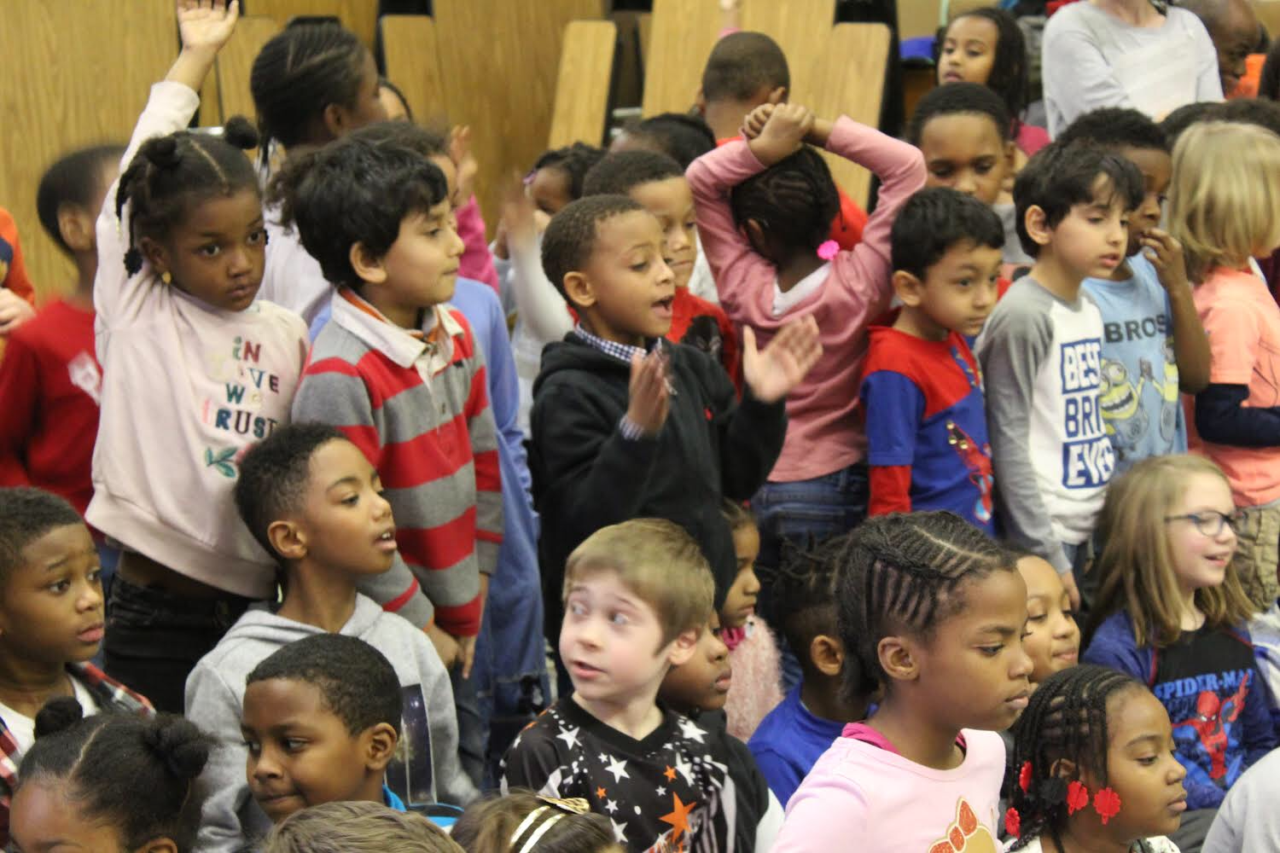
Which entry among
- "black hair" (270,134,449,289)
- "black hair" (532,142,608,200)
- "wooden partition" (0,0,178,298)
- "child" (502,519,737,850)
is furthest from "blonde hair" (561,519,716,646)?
"wooden partition" (0,0,178,298)

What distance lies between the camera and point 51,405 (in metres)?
2.96

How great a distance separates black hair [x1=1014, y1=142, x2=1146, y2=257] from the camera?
359cm

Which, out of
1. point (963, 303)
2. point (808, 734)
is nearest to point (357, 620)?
point (808, 734)

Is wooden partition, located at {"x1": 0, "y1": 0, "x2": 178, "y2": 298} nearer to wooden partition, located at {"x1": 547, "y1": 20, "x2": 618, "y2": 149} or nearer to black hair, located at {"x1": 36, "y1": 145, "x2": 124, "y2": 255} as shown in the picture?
wooden partition, located at {"x1": 547, "y1": 20, "x2": 618, "y2": 149}

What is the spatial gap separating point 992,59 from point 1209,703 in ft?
8.61

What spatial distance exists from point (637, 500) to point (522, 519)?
1.62ft

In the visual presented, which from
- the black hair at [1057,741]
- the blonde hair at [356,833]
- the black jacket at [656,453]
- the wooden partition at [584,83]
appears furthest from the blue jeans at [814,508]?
the wooden partition at [584,83]

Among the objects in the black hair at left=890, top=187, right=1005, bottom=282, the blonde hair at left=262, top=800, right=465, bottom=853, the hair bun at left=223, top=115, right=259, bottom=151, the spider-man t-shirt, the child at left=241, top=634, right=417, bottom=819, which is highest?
the hair bun at left=223, top=115, right=259, bottom=151

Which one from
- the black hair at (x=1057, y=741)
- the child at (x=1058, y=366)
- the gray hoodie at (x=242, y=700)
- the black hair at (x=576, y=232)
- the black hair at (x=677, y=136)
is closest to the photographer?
the gray hoodie at (x=242, y=700)

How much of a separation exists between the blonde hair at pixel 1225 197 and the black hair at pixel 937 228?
0.83m

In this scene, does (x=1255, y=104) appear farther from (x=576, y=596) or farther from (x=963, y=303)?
(x=576, y=596)

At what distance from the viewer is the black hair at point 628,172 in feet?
11.9

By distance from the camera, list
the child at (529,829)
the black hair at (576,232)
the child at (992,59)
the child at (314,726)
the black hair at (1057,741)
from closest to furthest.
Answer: the child at (529,829) → the child at (314,726) → the black hair at (1057,741) → the black hair at (576,232) → the child at (992,59)

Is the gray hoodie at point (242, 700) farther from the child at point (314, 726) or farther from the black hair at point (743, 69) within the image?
the black hair at point (743, 69)
